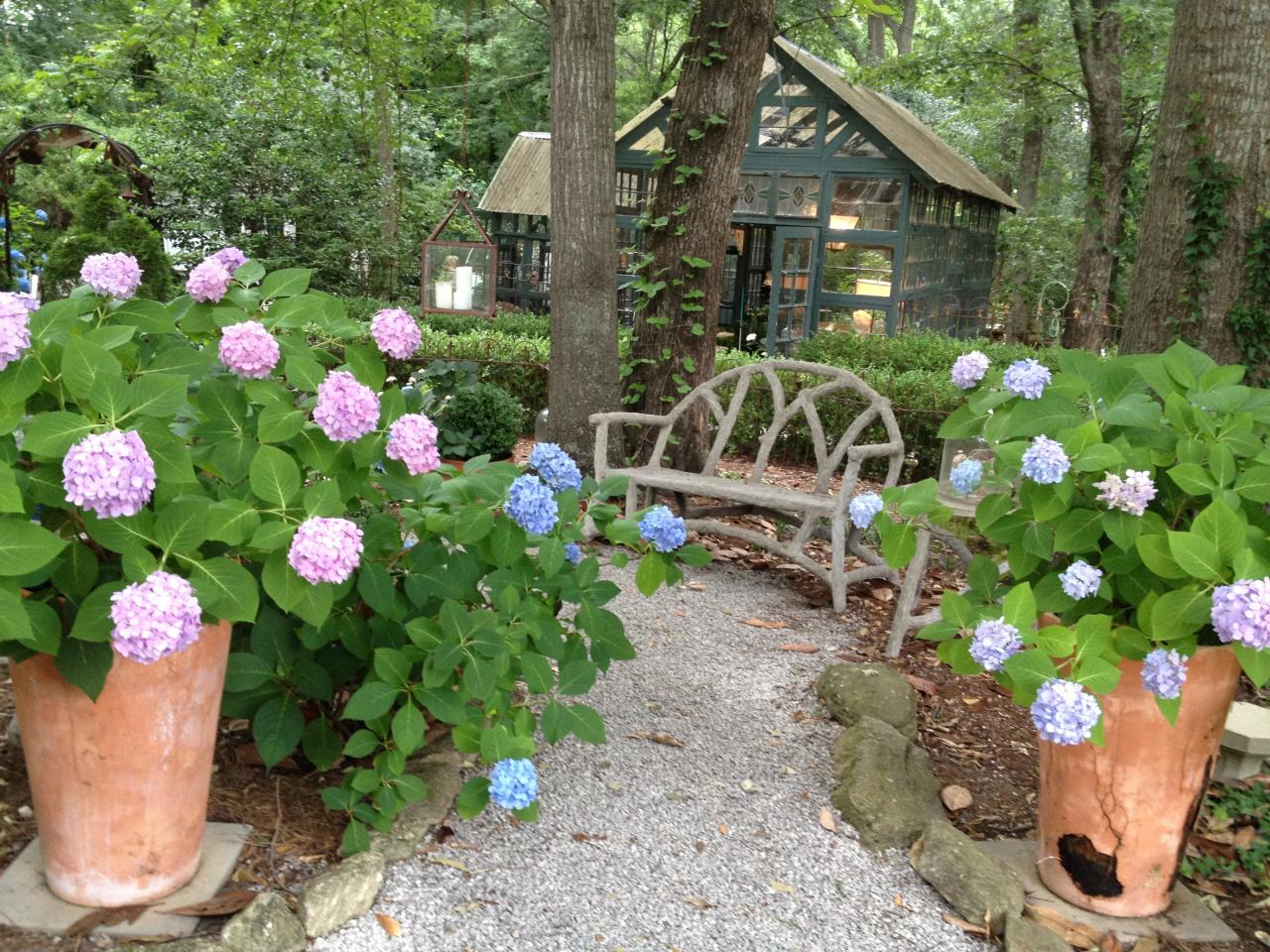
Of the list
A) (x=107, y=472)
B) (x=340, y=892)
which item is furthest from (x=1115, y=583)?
(x=107, y=472)

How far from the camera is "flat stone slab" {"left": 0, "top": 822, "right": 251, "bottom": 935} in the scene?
2.26 meters

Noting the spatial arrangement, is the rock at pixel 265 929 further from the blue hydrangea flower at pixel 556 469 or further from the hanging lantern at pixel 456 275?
the hanging lantern at pixel 456 275

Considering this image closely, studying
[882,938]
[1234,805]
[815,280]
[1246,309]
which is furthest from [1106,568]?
[815,280]

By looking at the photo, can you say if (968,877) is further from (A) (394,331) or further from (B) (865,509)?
(A) (394,331)

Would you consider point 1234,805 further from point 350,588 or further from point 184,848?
point 184,848

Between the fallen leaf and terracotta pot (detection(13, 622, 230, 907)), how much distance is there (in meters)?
0.07

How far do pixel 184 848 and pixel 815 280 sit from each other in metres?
15.0

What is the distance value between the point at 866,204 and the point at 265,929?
604 inches

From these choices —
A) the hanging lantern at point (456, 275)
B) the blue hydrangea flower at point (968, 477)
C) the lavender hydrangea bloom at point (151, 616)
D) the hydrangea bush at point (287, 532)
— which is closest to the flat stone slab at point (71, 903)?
the hydrangea bush at point (287, 532)

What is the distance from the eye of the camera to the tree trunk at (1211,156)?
15.6 feet

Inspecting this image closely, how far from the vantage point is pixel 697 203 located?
20.8 feet

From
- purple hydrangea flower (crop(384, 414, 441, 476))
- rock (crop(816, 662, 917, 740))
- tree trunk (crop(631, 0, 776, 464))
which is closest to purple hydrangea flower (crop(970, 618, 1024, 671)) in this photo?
purple hydrangea flower (crop(384, 414, 441, 476))

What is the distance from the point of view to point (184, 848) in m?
2.39

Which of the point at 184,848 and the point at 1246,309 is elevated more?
the point at 1246,309
